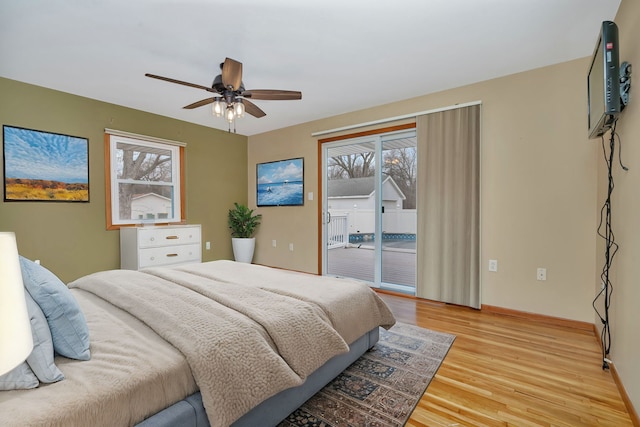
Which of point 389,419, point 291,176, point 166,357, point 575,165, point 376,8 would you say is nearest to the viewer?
point 166,357

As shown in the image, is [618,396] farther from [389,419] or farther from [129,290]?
[129,290]

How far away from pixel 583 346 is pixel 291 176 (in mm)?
3919

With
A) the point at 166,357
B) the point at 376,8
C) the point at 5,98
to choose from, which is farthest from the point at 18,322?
the point at 5,98

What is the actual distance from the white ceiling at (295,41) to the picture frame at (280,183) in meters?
1.59

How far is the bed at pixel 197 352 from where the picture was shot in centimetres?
91

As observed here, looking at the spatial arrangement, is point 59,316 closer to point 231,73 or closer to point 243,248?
point 231,73

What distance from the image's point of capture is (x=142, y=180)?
4176mm

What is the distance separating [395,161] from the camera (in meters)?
3.85

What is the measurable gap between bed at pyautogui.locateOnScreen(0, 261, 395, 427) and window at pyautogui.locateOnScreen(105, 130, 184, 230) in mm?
2253

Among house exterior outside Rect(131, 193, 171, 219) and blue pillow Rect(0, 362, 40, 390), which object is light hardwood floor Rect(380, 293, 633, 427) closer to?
blue pillow Rect(0, 362, 40, 390)

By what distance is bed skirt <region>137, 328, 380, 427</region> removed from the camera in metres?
1.01

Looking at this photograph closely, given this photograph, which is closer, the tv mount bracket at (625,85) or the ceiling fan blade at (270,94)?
the tv mount bracket at (625,85)

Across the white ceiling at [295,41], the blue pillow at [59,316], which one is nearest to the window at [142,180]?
the white ceiling at [295,41]

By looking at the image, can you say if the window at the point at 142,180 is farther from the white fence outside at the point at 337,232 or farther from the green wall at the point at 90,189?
the white fence outside at the point at 337,232
